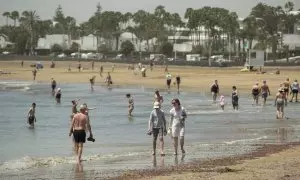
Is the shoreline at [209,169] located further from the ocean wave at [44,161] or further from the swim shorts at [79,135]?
the ocean wave at [44,161]

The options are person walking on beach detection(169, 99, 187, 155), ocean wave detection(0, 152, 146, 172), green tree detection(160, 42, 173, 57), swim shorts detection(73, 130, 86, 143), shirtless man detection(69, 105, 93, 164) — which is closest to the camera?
shirtless man detection(69, 105, 93, 164)

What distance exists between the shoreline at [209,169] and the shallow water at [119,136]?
0.68m

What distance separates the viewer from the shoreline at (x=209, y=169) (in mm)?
14399

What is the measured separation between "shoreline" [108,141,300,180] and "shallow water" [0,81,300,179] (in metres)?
0.68

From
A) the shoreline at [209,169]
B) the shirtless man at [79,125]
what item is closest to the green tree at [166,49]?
the shoreline at [209,169]

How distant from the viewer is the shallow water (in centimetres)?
1731

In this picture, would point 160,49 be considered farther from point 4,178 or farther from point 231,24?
point 4,178

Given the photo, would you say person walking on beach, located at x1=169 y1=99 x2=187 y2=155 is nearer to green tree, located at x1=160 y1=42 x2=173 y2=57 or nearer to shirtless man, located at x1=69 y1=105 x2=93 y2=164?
shirtless man, located at x1=69 y1=105 x2=93 y2=164

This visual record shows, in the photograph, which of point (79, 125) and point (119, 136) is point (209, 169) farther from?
point (119, 136)

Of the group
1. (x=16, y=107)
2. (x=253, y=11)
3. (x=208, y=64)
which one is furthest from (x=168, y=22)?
(x=16, y=107)

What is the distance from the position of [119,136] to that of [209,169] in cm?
1020

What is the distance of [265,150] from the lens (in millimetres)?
19438

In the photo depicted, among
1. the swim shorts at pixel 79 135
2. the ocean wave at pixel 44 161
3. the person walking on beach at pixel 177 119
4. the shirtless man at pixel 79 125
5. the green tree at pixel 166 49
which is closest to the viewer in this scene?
the shirtless man at pixel 79 125

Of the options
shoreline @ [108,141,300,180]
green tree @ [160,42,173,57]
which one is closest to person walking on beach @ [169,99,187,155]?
shoreline @ [108,141,300,180]
